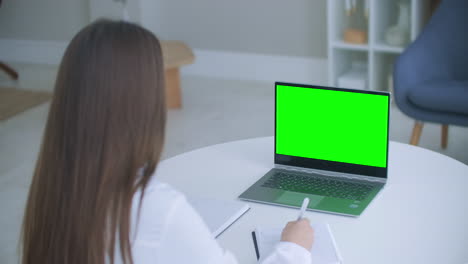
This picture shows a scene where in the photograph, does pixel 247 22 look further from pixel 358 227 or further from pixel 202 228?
pixel 202 228

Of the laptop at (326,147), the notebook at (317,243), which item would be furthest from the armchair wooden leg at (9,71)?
the notebook at (317,243)

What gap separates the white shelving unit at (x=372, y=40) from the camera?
4.25m

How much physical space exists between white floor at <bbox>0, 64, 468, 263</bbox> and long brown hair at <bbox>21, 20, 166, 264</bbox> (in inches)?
71.7

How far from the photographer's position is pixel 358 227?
153cm

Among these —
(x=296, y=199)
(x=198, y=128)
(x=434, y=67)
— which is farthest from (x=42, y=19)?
(x=296, y=199)

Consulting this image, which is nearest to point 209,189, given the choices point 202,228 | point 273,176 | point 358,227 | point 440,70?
point 273,176

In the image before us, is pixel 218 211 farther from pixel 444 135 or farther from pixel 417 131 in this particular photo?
pixel 444 135

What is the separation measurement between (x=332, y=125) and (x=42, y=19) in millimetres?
4391

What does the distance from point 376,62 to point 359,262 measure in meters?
3.17

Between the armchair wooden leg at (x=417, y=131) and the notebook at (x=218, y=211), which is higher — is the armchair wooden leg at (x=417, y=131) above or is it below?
below

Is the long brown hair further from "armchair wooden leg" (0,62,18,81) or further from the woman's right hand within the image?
"armchair wooden leg" (0,62,18,81)

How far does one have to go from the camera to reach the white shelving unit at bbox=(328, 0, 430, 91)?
167 inches

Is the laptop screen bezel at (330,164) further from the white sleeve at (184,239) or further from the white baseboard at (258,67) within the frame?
the white baseboard at (258,67)

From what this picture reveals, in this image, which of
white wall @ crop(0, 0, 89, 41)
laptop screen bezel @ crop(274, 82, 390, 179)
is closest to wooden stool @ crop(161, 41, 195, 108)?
white wall @ crop(0, 0, 89, 41)
